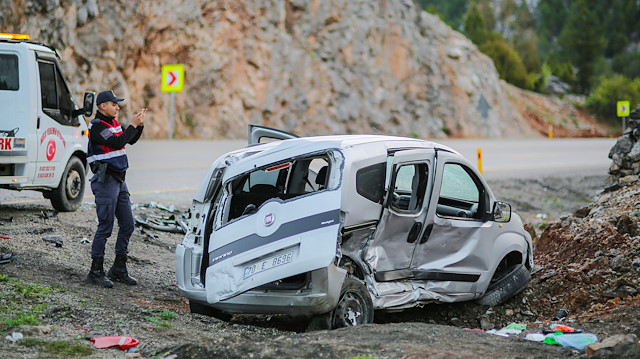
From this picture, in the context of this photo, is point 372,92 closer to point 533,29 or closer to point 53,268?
point 53,268

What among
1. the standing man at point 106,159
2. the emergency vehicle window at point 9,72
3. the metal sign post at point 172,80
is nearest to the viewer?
the standing man at point 106,159

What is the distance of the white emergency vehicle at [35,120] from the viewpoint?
10609 mm

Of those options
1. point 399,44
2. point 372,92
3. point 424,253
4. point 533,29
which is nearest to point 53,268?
point 424,253

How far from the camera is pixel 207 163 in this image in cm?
2178

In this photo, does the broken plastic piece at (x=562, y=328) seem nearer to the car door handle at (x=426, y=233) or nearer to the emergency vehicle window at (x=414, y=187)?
the car door handle at (x=426, y=233)

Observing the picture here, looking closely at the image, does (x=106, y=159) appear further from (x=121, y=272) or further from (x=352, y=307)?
(x=352, y=307)

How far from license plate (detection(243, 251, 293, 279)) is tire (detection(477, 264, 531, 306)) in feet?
9.54

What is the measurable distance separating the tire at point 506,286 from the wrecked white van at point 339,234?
0.02m

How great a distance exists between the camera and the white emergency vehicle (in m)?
10.6

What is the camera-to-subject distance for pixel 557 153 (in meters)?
33.4

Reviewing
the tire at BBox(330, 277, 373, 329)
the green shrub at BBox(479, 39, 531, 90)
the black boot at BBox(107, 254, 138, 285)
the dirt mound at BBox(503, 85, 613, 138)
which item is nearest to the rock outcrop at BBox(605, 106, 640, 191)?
the tire at BBox(330, 277, 373, 329)

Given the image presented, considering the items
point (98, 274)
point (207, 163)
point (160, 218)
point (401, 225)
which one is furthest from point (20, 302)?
point (207, 163)

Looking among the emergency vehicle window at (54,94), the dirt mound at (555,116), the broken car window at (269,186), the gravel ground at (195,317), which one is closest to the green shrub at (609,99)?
the dirt mound at (555,116)

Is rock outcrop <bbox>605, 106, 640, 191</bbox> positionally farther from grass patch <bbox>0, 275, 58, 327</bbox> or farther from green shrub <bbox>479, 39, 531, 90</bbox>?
green shrub <bbox>479, 39, 531, 90</bbox>
